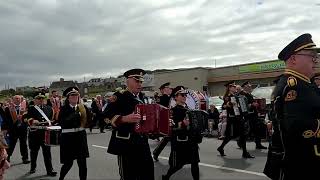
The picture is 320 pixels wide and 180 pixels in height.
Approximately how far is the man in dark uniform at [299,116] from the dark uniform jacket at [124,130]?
105 inches

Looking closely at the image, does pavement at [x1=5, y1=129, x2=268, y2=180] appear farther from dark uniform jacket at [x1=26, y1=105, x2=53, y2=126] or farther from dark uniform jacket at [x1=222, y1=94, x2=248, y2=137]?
dark uniform jacket at [x1=26, y1=105, x2=53, y2=126]

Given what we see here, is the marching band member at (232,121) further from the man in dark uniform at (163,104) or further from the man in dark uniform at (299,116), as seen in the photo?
the man in dark uniform at (299,116)

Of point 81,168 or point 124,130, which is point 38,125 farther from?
point 124,130

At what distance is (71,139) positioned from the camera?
9406 millimetres

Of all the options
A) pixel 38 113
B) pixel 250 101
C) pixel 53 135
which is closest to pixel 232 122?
pixel 250 101

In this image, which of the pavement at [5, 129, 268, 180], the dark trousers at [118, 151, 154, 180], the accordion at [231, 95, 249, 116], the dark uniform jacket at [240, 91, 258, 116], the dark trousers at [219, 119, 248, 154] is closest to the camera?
the dark trousers at [118, 151, 154, 180]

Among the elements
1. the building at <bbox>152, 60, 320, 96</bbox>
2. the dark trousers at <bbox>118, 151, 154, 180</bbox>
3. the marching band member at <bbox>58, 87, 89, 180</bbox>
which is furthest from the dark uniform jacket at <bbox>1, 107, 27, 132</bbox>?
the building at <bbox>152, 60, 320, 96</bbox>

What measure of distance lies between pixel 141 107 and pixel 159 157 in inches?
285

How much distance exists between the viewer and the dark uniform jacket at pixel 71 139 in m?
9.29

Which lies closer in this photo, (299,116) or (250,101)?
(299,116)

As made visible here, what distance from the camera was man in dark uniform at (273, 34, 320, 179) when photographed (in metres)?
4.22

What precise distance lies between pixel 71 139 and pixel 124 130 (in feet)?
9.45

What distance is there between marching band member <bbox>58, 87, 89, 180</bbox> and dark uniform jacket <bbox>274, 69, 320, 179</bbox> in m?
5.50

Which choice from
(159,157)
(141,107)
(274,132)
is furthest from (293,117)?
(159,157)
